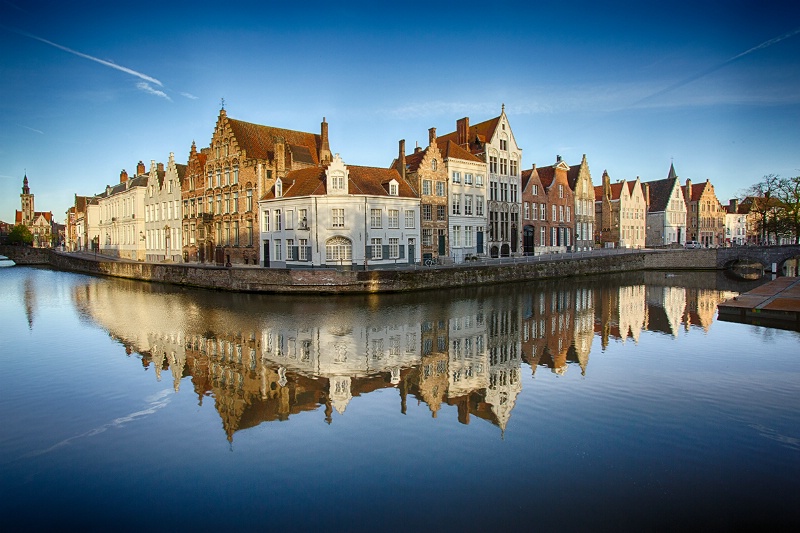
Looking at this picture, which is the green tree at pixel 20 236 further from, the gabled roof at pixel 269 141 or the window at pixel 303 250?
the window at pixel 303 250

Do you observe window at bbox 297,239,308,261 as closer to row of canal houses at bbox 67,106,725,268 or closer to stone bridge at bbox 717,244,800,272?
row of canal houses at bbox 67,106,725,268

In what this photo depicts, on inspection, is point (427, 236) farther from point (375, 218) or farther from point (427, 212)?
point (375, 218)

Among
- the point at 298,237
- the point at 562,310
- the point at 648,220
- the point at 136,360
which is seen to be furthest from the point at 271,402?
the point at 648,220

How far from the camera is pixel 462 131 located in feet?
156

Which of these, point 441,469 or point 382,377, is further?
point 382,377

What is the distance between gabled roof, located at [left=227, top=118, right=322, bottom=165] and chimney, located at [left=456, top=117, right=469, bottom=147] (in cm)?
1304

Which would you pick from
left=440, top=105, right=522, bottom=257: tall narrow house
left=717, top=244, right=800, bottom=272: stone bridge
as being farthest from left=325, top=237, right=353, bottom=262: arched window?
left=717, top=244, right=800, bottom=272: stone bridge

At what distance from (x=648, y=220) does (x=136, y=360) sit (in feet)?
243

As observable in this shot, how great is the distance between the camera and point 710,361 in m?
15.7

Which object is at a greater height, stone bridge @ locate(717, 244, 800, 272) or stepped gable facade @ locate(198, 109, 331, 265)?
stepped gable facade @ locate(198, 109, 331, 265)

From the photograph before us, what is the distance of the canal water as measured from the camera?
7.29 metres

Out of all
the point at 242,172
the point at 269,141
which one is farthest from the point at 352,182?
the point at 269,141

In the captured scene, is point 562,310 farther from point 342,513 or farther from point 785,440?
point 342,513

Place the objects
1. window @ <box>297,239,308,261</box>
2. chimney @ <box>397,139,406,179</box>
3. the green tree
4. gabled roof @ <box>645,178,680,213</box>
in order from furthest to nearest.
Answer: the green tree, gabled roof @ <box>645,178,680,213</box>, chimney @ <box>397,139,406,179</box>, window @ <box>297,239,308,261</box>
